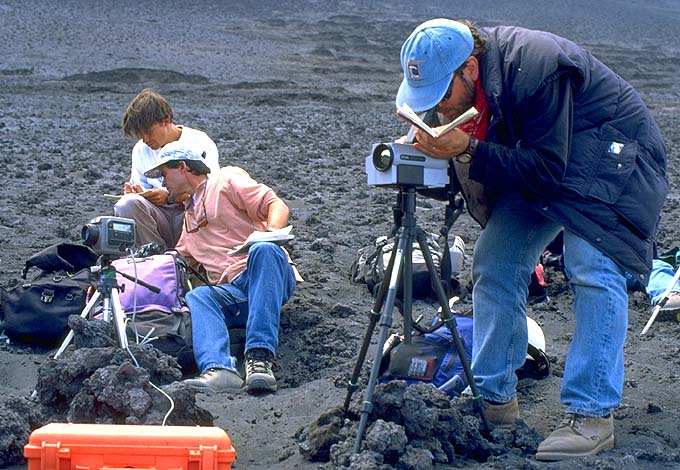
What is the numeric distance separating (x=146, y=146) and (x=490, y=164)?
3.52m

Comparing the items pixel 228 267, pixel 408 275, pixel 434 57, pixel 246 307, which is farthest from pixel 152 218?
pixel 434 57

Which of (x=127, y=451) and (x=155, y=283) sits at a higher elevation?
(x=127, y=451)

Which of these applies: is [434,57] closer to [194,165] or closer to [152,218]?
[194,165]

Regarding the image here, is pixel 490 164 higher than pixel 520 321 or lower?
higher

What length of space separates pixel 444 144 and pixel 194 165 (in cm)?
243

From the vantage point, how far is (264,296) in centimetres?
550

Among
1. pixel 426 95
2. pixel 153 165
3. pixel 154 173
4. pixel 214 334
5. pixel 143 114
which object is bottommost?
pixel 214 334

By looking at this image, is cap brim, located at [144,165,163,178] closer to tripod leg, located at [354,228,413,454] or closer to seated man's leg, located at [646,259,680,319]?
tripod leg, located at [354,228,413,454]

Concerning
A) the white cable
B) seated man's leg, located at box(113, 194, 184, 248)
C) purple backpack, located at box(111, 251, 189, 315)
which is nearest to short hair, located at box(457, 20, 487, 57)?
the white cable

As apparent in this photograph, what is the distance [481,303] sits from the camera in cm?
441

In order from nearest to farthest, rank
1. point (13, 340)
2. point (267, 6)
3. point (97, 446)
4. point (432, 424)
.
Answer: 1. point (97, 446)
2. point (432, 424)
3. point (13, 340)
4. point (267, 6)

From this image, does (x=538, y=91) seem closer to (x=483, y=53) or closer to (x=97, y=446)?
(x=483, y=53)

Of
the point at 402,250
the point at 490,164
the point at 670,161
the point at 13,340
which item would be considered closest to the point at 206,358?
the point at 13,340

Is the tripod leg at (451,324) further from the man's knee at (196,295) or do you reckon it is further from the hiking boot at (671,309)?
the hiking boot at (671,309)
